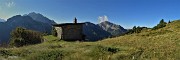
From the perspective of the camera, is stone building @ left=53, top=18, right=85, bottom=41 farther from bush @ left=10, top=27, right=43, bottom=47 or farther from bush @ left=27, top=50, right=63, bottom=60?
bush @ left=27, top=50, right=63, bottom=60

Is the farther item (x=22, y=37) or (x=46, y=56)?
(x=22, y=37)

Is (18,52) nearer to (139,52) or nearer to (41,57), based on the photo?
(41,57)

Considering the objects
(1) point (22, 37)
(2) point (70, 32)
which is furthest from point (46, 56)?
(1) point (22, 37)

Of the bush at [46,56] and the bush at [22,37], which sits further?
the bush at [22,37]

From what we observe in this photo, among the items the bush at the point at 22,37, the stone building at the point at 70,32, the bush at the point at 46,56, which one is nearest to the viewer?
the bush at the point at 46,56

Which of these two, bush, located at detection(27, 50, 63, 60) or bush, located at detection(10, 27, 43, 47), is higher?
bush, located at detection(10, 27, 43, 47)

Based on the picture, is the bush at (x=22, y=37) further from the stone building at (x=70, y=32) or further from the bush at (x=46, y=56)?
the bush at (x=46, y=56)

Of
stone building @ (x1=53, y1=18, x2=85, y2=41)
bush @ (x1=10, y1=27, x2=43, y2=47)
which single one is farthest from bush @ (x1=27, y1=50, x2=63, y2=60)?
bush @ (x1=10, y1=27, x2=43, y2=47)

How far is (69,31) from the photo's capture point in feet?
197

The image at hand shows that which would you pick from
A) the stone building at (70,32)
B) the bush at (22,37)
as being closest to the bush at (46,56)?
the stone building at (70,32)

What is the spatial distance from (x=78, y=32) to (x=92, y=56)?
42785 mm

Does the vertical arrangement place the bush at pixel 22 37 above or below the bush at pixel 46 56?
above

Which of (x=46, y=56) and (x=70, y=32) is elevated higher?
(x=70, y=32)

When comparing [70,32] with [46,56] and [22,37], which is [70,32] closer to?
[22,37]
